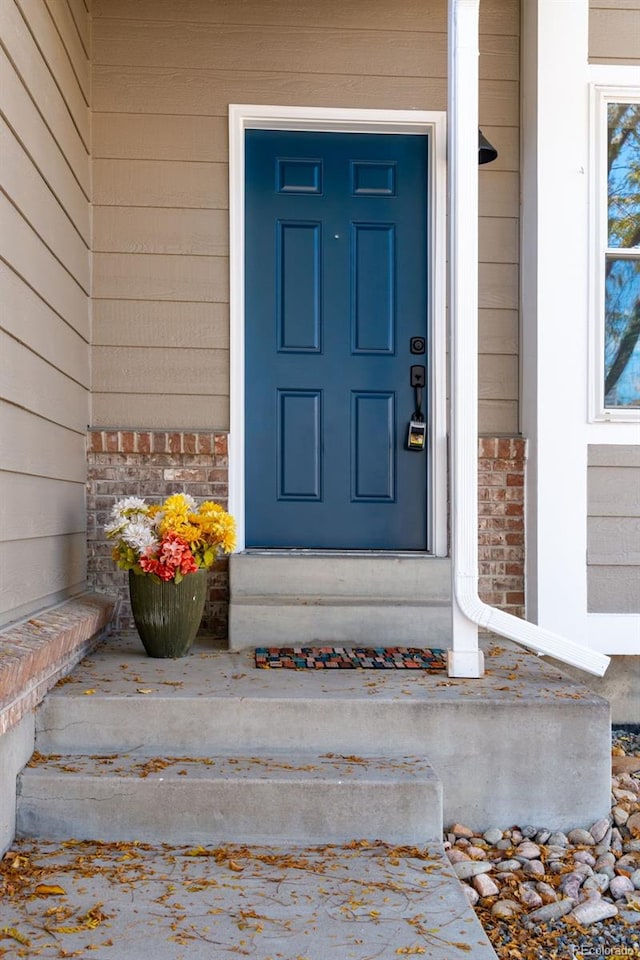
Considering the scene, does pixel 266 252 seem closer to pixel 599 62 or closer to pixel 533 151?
pixel 533 151

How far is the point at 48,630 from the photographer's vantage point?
261cm

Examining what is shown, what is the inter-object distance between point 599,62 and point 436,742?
116 inches

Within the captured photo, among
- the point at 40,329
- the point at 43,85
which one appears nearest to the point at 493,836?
the point at 40,329

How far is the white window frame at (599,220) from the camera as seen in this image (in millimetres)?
3695

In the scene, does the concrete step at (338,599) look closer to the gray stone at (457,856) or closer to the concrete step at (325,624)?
the concrete step at (325,624)

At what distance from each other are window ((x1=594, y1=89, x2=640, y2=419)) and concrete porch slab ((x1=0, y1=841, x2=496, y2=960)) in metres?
2.26

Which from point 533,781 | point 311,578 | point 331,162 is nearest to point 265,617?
point 311,578

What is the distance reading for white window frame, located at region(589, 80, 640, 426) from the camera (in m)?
3.70

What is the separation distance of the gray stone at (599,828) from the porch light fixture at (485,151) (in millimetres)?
2628

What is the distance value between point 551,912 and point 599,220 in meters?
2.76

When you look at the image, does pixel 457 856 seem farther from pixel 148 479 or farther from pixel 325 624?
pixel 148 479

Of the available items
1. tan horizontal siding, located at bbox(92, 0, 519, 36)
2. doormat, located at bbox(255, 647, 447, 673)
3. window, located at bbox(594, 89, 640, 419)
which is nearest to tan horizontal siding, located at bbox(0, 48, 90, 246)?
tan horizontal siding, located at bbox(92, 0, 519, 36)

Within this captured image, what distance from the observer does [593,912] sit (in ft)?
7.05

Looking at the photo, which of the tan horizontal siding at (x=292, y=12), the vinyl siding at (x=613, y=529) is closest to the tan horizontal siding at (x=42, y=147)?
the tan horizontal siding at (x=292, y=12)
